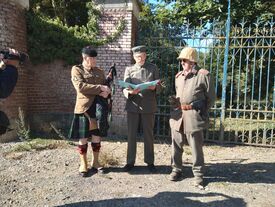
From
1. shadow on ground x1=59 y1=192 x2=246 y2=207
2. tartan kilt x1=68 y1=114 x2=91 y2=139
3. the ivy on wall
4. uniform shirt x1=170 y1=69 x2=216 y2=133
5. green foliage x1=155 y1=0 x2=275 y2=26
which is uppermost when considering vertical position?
green foliage x1=155 y1=0 x2=275 y2=26

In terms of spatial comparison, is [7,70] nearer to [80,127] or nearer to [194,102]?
[80,127]

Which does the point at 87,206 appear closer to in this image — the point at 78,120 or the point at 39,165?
the point at 78,120

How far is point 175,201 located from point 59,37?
539cm

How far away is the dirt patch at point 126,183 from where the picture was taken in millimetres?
4379

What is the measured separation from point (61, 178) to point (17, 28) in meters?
4.05

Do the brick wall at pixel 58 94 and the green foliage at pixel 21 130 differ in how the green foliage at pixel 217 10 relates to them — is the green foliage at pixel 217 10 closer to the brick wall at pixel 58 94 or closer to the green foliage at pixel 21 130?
the brick wall at pixel 58 94

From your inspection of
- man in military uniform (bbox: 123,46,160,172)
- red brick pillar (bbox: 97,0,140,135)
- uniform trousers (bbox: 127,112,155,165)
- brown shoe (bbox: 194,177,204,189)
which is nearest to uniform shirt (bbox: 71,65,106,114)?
man in military uniform (bbox: 123,46,160,172)

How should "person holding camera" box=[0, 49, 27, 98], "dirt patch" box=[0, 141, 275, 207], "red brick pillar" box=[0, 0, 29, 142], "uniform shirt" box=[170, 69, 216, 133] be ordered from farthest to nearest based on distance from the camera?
"red brick pillar" box=[0, 0, 29, 142] → "uniform shirt" box=[170, 69, 216, 133] → "dirt patch" box=[0, 141, 275, 207] → "person holding camera" box=[0, 49, 27, 98]

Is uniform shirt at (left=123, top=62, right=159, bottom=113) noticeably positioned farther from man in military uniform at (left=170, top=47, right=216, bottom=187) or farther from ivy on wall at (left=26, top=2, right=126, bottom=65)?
ivy on wall at (left=26, top=2, right=126, bottom=65)

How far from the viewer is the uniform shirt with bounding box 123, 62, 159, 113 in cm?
527

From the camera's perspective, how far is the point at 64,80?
28.0 ft

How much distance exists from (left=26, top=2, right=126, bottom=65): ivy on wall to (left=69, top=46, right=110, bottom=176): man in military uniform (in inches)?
125

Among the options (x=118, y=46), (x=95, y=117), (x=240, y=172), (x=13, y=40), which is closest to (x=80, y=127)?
(x=95, y=117)

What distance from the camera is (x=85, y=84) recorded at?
4.96 metres
